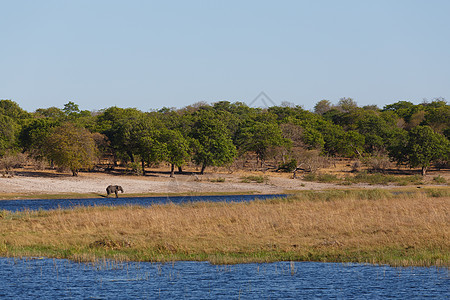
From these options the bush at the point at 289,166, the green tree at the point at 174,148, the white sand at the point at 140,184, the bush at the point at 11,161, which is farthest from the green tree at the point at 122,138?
the bush at the point at 289,166

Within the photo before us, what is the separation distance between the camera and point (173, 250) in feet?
74.0

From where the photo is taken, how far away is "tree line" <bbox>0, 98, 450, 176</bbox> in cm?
7225

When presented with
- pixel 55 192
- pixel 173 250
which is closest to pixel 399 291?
pixel 173 250

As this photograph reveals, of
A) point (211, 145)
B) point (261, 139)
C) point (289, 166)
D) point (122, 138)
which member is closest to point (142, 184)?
point (211, 145)

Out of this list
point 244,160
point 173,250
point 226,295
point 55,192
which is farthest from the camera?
point 244,160

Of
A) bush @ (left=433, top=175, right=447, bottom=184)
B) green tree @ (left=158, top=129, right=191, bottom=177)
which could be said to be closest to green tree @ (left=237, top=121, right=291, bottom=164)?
green tree @ (left=158, top=129, right=191, bottom=177)

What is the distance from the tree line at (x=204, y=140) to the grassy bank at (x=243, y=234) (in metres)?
38.8

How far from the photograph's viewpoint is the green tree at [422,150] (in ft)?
266

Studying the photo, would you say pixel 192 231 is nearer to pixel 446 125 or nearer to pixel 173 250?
pixel 173 250

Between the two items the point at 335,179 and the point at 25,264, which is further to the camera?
the point at 335,179

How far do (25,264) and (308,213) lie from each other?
1583 centimetres

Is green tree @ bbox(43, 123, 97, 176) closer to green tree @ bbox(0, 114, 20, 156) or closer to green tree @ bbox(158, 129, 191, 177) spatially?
green tree @ bbox(158, 129, 191, 177)

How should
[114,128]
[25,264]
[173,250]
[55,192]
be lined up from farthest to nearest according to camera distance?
[114,128] < [55,192] < [173,250] < [25,264]

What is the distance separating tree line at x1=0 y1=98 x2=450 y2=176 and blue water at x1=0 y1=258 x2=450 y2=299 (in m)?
49.2
